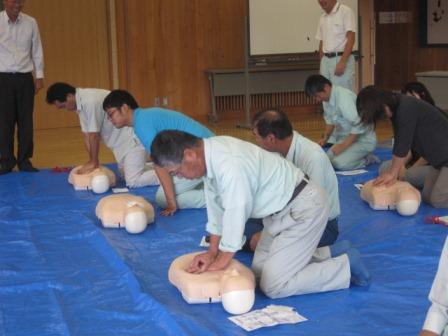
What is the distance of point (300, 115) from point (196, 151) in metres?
6.56

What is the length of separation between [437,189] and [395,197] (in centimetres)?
26

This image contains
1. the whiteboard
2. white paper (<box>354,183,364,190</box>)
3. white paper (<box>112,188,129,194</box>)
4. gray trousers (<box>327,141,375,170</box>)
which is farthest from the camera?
the whiteboard

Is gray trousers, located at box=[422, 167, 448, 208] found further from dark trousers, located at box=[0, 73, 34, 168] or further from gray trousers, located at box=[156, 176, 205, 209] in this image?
dark trousers, located at box=[0, 73, 34, 168]

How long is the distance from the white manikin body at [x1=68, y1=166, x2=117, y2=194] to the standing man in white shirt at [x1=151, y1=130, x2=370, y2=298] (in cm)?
197

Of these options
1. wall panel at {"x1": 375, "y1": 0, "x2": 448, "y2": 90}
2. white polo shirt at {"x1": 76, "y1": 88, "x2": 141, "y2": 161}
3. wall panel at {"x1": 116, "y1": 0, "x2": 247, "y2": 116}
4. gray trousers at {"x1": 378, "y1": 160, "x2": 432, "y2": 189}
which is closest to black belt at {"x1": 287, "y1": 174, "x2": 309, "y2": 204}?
gray trousers at {"x1": 378, "y1": 160, "x2": 432, "y2": 189}

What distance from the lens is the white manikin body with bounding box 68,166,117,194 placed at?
456 cm

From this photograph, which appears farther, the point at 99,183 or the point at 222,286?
the point at 99,183

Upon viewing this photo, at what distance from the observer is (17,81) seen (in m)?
5.39

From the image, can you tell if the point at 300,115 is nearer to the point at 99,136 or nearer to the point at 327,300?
the point at 99,136

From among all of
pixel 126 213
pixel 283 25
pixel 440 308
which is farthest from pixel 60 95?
pixel 283 25

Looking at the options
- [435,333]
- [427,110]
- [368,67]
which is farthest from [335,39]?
[435,333]

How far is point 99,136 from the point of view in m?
4.77

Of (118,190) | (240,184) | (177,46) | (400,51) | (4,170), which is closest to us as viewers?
(240,184)

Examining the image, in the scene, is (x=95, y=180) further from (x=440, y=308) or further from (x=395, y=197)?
(x=440, y=308)
